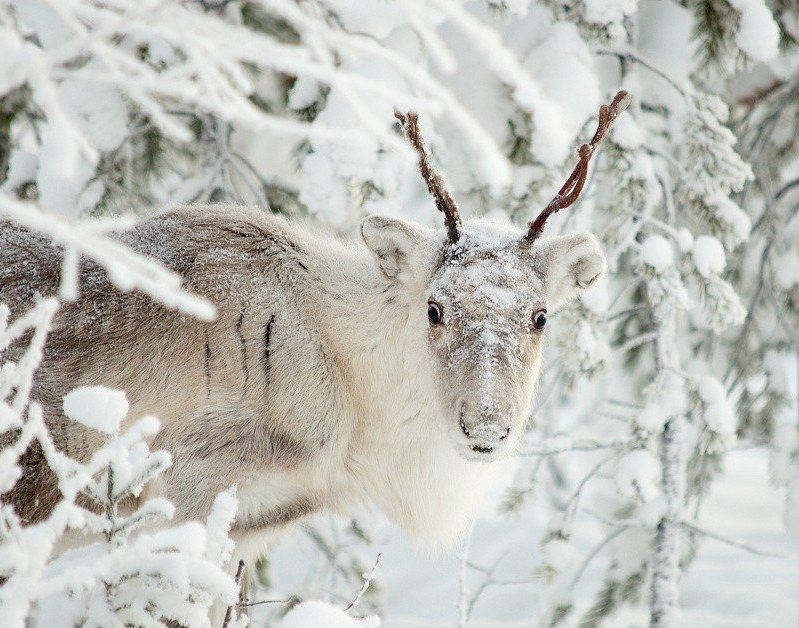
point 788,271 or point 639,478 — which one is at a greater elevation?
point 788,271

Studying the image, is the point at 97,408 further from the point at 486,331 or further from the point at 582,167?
the point at 582,167

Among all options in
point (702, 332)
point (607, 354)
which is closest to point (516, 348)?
point (607, 354)

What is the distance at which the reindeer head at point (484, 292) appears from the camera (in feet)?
11.0

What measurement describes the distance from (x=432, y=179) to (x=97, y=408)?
6.51ft

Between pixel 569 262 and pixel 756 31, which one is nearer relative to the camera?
pixel 569 262

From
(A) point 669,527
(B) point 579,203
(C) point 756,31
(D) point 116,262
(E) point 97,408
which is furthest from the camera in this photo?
(B) point 579,203

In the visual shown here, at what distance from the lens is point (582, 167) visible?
3617mm

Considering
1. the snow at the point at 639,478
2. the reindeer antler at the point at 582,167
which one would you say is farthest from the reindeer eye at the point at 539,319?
the snow at the point at 639,478

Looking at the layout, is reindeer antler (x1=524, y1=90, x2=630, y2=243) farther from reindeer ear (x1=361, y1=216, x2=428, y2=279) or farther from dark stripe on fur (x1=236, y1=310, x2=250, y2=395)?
dark stripe on fur (x1=236, y1=310, x2=250, y2=395)

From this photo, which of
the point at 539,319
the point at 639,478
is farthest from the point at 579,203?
the point at 639,478

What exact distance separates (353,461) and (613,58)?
10.6 feet

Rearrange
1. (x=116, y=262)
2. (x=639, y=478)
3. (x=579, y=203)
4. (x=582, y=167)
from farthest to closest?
(x=579, y=203) → (x=639, y=478) → (x=582, y=167) → (x=116, y=262)

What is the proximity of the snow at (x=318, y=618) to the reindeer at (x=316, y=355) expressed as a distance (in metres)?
1.29

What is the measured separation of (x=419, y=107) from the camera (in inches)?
62.9
